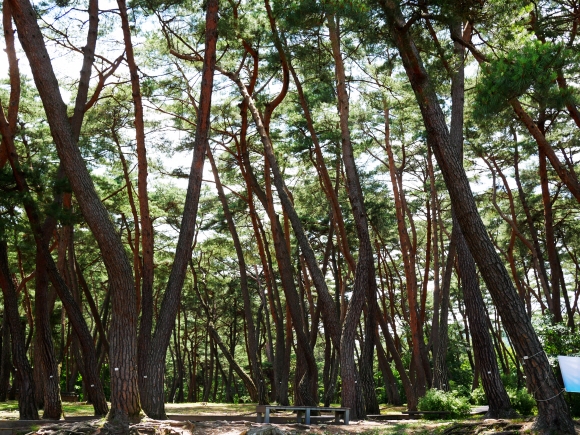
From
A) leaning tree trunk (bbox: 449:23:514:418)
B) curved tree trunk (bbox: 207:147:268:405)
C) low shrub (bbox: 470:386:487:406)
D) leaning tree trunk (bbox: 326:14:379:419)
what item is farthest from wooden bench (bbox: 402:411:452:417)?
curved tree trunk (bbox: 207:147:268:405)

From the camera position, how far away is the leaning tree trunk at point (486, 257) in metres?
7.99

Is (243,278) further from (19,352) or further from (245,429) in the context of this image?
(245,429)

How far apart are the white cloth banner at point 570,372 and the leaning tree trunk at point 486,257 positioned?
170 millimetres

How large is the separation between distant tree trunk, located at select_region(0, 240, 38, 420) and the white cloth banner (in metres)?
9.03

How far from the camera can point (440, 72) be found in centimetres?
1045

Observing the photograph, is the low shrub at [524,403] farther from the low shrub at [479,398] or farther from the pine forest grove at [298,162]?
the low shrub at [479,398]

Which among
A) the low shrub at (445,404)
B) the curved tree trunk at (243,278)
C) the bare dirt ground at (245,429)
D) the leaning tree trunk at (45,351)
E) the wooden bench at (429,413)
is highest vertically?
the curved tree trunk at (243,278)

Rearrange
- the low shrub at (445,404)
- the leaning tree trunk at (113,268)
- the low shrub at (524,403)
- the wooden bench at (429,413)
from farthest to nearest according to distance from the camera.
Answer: the low shrub at (445,404)
the wooden bench at (429,413)
the low shrub at (524,403)
the leaning tree trunk at (113,268)

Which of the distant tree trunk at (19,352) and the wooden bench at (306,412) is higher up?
the distant tree trunk at (19,352)

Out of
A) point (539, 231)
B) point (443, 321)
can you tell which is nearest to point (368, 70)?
point (443, 321)

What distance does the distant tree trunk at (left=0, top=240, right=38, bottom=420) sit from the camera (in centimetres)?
1180

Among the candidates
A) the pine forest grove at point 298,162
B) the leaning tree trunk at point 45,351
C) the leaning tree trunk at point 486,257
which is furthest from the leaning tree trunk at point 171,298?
the leaning tree trunk at point 486,257

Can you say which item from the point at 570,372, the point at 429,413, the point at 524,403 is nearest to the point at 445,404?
the point at 429,413

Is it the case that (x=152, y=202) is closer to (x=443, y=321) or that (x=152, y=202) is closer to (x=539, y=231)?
(x=443, y=321)
